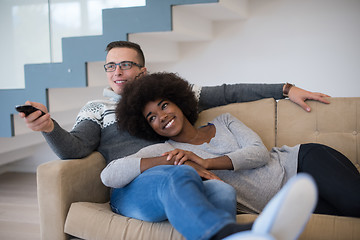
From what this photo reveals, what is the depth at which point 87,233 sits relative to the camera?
1534mm

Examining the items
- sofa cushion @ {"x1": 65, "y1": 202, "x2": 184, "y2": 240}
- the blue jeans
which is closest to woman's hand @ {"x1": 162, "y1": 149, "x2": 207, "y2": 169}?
the blue jeans

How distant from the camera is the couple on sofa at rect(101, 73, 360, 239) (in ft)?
4.00

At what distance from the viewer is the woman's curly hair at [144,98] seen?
5.89 ft

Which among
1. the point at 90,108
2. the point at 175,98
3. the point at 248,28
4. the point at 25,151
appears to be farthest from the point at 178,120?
the point at 25,151

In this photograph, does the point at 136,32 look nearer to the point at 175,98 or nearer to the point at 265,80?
the point at 175,98

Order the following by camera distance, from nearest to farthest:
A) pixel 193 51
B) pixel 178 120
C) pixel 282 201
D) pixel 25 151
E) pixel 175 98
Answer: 1. pixel 282 201
2. pixel 178 120
3. pixel 175 98
4. pixel 193 51
5. pixel 25 151

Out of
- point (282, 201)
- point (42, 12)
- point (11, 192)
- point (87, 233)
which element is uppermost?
point (42, 12)

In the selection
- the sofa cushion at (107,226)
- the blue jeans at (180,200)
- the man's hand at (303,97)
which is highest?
the man's hand at (303,97)

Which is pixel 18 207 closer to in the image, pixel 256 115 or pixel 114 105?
pixel 114 105

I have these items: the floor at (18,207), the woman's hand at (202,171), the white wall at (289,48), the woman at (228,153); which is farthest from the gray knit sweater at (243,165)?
A: the white wall at (289,48)

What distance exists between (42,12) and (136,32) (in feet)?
2.54

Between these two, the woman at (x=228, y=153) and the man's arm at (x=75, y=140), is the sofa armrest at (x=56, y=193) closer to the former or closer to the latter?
the man's arm at (x=75, y=140)

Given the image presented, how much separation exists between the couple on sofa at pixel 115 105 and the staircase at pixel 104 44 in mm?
638

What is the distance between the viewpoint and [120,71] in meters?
1.99
